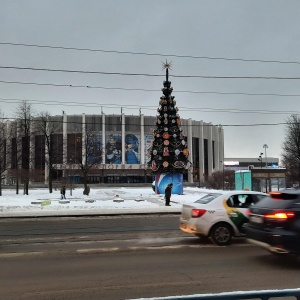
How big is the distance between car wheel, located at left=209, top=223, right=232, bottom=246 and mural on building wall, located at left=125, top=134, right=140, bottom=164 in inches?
4417

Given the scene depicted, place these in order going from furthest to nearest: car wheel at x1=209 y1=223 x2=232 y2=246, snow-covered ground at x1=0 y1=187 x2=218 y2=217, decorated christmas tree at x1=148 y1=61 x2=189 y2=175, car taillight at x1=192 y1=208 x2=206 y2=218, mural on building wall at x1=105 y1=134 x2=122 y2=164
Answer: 1. mural on building wall at x1=105 y1=134 x2=122 y2=164
2. decorated christmas tree at x1=148 y1=61 x2=189 y2=175
3. snow-covered ground at x1=0 y1=187 x2=218 y2=217
4. car taillight at x1=192 y1=208 x2=206 y2=218
5. car wheel at x1=209 y1=223 x2=232 y2=246

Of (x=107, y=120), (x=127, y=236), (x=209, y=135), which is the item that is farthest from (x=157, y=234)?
(x=209, y=135)

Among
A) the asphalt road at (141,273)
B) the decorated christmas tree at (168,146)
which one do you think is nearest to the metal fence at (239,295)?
the asphalt road at (141,273)

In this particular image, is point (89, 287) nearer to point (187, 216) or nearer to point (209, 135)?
point (187, 216)

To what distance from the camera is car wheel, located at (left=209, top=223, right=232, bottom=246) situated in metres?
10.7

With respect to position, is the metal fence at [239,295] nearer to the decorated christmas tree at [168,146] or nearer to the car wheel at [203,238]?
the car wheel at [203,238]

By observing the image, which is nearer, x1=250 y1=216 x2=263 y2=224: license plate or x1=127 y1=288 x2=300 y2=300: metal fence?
x1=127 y1=288 x2=300 y2=300: metal fence

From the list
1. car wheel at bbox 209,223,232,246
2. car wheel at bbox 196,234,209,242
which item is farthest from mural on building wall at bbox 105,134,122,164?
car wheel at bbox 209,223,232,246

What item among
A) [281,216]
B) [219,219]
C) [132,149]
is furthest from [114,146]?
[281,216]

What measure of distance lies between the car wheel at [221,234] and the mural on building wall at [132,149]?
11219 cm

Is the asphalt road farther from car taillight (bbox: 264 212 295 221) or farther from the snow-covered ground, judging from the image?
the snow-covered ground

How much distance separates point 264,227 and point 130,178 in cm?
11537

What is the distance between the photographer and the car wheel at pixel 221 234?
1070cm

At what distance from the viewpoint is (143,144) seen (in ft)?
407
